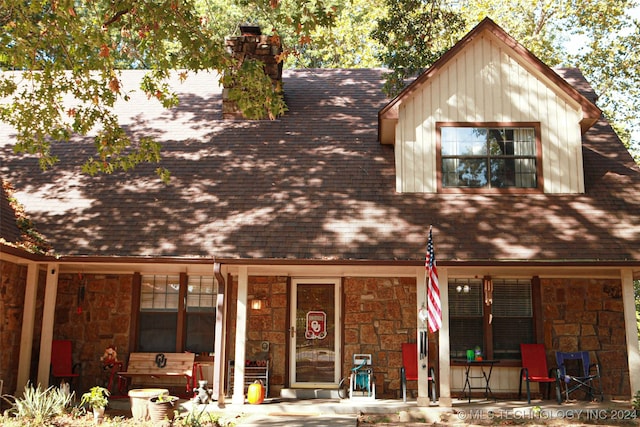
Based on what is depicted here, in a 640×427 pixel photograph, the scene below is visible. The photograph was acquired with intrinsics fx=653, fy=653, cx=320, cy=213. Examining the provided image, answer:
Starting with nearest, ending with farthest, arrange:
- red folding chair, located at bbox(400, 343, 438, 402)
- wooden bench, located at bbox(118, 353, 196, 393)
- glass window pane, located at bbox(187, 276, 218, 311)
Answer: red folding chair, located at bbox(400, 343, 438, 402), wooden bench, located at bbox(118, 353, 196, 393), glass window pane, located at bbox(187, 276, 218, 311)

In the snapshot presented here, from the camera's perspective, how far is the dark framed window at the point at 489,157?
11281 mm

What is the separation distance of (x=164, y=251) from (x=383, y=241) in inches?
133

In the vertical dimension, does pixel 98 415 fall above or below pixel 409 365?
below

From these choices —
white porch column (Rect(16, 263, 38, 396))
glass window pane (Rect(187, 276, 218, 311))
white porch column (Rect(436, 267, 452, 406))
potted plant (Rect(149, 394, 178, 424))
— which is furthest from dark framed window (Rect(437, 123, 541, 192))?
white porch column (Rect(16, 263, 38, 396))

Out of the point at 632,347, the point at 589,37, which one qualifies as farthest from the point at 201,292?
the point at 589,37

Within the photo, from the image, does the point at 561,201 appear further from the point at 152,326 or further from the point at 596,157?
the point at 152,326

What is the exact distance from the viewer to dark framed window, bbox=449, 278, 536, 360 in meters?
11.3

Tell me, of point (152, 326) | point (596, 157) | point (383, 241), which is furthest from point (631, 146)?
point (152, 326)

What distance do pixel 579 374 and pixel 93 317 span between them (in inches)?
332

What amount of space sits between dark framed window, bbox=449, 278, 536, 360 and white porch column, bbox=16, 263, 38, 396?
274 inches

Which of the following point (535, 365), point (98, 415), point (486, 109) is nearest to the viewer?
point (98, 415)

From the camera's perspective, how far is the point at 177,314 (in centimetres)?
1155

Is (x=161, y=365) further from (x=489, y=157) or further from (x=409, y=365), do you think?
(x=489, y=157)

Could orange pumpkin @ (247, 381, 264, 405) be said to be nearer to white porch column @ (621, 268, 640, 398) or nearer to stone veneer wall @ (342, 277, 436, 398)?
stone veneer wall @ (342, 277, 436, 398)
